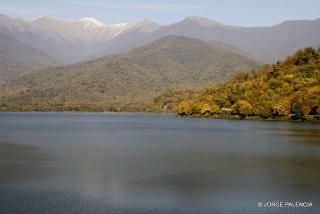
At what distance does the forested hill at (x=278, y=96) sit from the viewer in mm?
151375

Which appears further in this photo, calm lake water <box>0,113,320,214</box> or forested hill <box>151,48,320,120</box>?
forested hill <box>151,48,320,120</box>

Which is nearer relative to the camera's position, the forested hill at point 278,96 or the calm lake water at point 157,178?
the calm lake water at point 157,178

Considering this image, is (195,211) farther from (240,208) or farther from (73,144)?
(73,144)

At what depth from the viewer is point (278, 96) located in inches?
6565

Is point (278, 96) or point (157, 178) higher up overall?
point (278, 96)

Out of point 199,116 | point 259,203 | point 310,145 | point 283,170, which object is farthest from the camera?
point 199,116

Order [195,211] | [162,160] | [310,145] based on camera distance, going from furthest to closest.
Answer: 1. [310,145]
2. [162,160]
3. [195,211]

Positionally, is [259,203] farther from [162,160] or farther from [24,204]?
[162,160]

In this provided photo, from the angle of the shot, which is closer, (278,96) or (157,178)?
(157,178)

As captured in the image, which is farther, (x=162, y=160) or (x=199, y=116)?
(x=199, y=116)

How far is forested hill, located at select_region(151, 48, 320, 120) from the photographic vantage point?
497ft

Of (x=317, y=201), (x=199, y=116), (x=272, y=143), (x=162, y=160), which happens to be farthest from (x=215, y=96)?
(x=317, y=201)

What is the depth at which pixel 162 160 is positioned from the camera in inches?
2349

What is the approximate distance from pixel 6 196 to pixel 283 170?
26.2 meters
